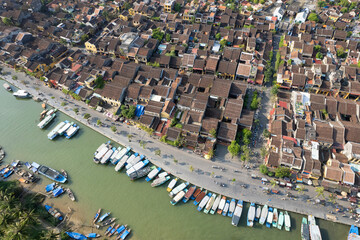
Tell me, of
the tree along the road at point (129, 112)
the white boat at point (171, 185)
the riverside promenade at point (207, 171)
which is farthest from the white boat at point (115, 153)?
the white boat at point (171, 185)

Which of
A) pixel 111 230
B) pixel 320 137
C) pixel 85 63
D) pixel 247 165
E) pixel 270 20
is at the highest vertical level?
pixel 270 20

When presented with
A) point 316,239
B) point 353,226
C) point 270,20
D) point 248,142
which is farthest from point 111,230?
point 270,20

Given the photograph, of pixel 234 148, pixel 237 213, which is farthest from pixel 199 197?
pixel 234 148

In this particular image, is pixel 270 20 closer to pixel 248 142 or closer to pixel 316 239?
pixel 248 142

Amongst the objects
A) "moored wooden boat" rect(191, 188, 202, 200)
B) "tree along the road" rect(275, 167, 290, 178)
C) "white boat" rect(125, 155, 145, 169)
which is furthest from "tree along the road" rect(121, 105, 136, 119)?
"tree along the road" rect(275, 167, 290, 178)

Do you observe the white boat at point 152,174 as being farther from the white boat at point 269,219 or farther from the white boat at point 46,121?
the white boat at point 46,121

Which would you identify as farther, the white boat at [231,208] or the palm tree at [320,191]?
the palm tree at [320,191]
